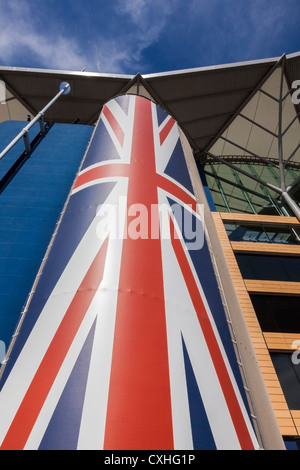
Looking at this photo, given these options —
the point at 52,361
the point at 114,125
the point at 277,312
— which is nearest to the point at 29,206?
the point at 114,125

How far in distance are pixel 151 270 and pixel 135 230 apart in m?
0.77

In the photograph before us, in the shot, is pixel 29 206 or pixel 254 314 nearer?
pixel 29 206

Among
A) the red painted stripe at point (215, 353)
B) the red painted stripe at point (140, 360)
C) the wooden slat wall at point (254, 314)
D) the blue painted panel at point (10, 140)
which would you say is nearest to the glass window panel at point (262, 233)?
the wooden slat wall at point (254, 314)

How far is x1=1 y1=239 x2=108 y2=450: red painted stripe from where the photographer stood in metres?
2.63

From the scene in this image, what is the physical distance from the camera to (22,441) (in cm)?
256

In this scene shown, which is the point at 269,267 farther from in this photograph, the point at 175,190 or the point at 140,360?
the point at 140,360

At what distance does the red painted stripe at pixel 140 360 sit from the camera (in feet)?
8.38

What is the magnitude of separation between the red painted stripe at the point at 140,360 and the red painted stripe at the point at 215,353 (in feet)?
1.47

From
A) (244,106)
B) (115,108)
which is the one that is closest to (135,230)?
(115,108)

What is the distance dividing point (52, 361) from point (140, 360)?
0.95 meters

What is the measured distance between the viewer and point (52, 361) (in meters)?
3.09

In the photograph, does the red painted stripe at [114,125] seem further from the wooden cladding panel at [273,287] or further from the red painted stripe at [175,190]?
the wooden cladding panel at [273,287]

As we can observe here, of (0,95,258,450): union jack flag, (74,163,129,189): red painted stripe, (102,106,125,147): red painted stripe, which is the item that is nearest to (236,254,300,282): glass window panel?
(102,106,125,147): red painted stripe
